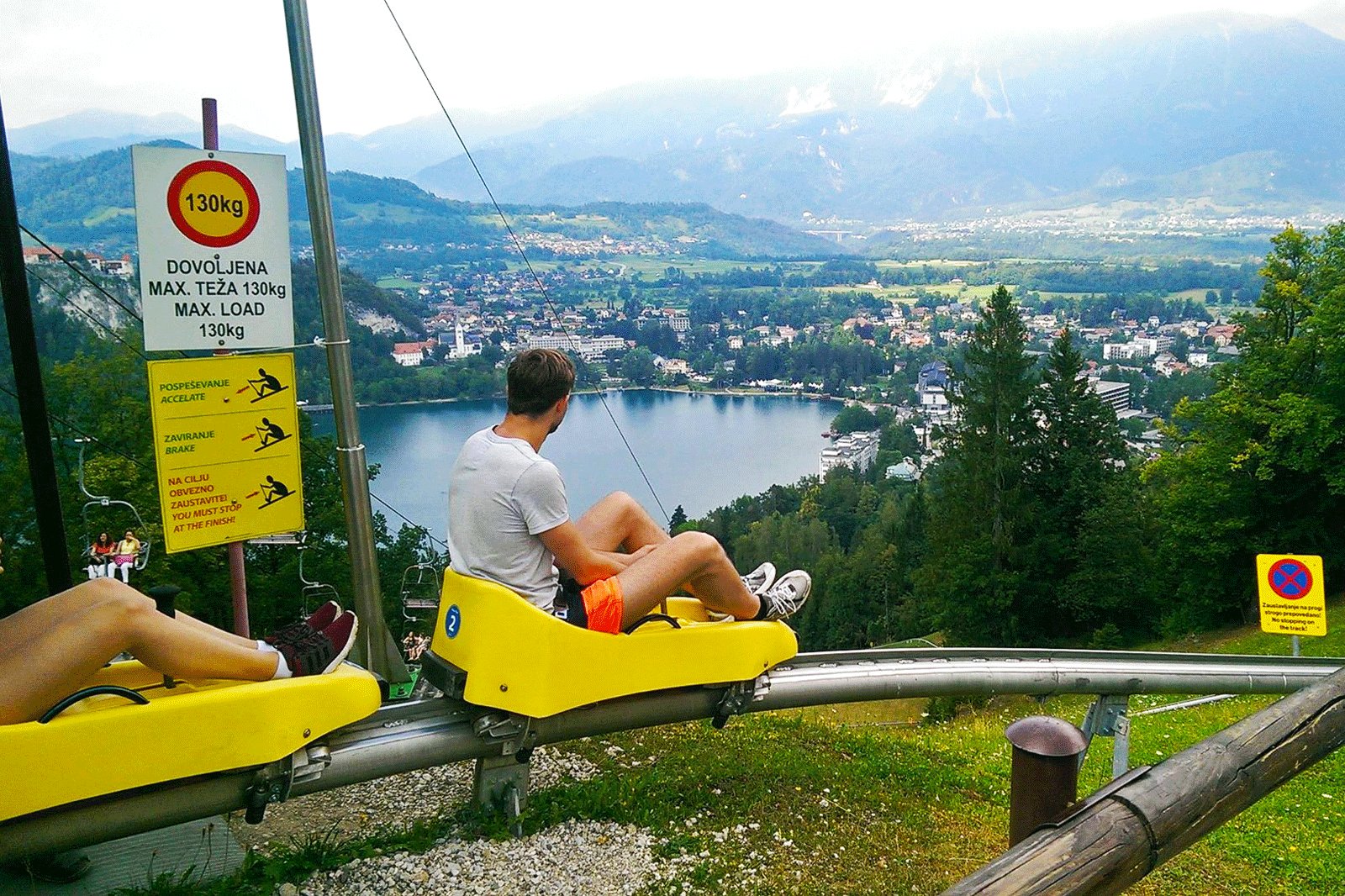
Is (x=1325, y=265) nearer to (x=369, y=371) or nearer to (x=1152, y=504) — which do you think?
(x=1152, y=504)

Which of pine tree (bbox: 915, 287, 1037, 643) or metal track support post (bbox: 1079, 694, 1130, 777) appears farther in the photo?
pine tree (bbox: 915, 287, 1037, 643)

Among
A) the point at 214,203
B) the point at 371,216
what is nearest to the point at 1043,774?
the point at 214,203

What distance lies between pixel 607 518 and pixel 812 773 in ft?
5.09

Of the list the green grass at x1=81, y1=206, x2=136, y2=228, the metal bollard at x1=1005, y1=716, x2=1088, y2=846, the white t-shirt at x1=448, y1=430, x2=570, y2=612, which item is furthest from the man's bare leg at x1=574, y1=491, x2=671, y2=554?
the green grass at x1=81, y1=206, x2=136, y2=228

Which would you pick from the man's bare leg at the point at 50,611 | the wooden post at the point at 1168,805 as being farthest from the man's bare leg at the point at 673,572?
the wooden post at the point at 1168,805

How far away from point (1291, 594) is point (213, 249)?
32.0 ft

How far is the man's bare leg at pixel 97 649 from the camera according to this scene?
3199mm

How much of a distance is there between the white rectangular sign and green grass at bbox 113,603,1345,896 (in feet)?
7.72

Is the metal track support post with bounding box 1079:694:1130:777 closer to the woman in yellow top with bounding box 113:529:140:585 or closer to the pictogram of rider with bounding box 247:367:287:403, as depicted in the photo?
the pictogram of rider with bounding box 247:367:287:403

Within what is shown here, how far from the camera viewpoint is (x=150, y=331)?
181 inches

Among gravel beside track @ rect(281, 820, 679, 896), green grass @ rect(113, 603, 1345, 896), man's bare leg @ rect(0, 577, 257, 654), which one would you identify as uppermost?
man's bare leg @ rect(0, 577, 257, 654)

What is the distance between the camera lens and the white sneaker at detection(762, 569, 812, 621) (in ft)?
15.1

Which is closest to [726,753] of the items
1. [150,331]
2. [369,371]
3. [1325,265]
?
[150,331]

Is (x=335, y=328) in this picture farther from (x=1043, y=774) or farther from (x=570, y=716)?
(x=1043, y=774)
